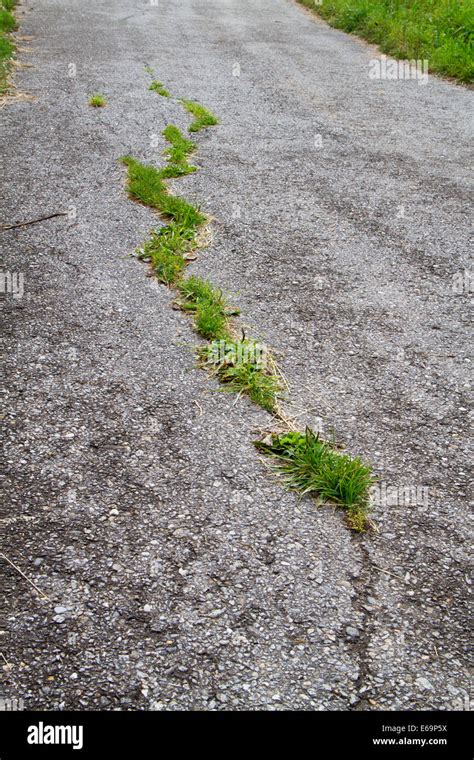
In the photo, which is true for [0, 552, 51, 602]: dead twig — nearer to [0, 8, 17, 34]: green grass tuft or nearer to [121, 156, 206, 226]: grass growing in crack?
[121, 156, 206, 226]: grass growing in crack

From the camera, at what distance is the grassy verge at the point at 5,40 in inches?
361

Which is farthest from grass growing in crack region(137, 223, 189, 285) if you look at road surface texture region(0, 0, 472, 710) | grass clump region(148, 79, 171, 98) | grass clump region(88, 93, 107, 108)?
grass clump region(148, 79, 171, 98)

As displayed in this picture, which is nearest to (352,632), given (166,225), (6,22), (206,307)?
(206,307)

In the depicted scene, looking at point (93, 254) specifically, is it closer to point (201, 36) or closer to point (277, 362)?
point (277, 362)

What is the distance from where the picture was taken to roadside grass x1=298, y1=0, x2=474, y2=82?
37.1ft

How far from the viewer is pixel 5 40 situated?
10828 mm

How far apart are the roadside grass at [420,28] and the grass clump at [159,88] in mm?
4826

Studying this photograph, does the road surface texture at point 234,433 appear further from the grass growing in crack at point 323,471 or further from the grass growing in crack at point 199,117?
the grass growing in crack at point 199,117

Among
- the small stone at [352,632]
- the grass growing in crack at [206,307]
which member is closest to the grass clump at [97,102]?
the grass growing in crack at [206,307]

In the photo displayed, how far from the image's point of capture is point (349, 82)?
1059 centimetres

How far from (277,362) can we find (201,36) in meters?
11.3

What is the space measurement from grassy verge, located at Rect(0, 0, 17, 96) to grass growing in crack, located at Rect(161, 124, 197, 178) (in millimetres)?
2602
